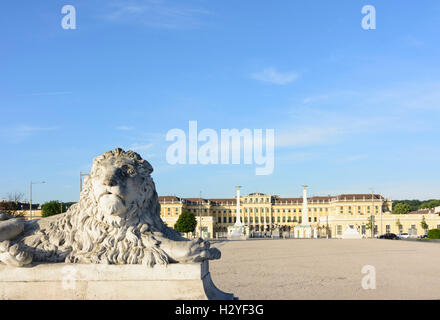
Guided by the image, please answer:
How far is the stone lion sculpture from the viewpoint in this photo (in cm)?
350

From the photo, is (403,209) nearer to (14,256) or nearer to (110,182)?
(110,182)

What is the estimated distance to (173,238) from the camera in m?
3.81

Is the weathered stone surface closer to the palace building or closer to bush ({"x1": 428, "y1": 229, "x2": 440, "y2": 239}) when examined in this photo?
bush ({"x1": 428, "y1": 229, "x2": 440, "y2": 239})

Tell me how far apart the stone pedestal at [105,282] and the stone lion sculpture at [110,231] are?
70 millimetres

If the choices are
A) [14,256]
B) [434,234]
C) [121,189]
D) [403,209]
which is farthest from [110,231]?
[403,209]

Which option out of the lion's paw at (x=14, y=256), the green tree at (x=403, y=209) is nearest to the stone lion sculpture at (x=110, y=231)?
the lion's paw at (x=14, y=256)

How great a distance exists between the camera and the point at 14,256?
3561mm

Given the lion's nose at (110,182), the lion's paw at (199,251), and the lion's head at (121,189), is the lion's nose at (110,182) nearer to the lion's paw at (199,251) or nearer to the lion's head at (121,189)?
the lion's head at (121,189)

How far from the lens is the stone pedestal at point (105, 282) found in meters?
3.38

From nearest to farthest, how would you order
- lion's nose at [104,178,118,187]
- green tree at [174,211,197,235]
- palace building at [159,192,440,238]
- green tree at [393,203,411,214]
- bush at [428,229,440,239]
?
lion's nose at [104,178,118,187], bush at [428,229,440,239], green tree at [174,211,197,235], green tree at [393,203,411,214], palace building at [159,192,440,238]

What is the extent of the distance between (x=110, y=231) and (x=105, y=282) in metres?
0.41

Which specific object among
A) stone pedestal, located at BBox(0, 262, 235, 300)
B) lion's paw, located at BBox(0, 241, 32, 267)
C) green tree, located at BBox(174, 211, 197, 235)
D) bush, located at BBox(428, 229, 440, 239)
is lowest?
green tree, located at BBox(174, 211, 197, 235)

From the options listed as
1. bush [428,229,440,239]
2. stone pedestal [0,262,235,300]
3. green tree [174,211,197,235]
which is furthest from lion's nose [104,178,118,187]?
green tree [174,211,197,235]
